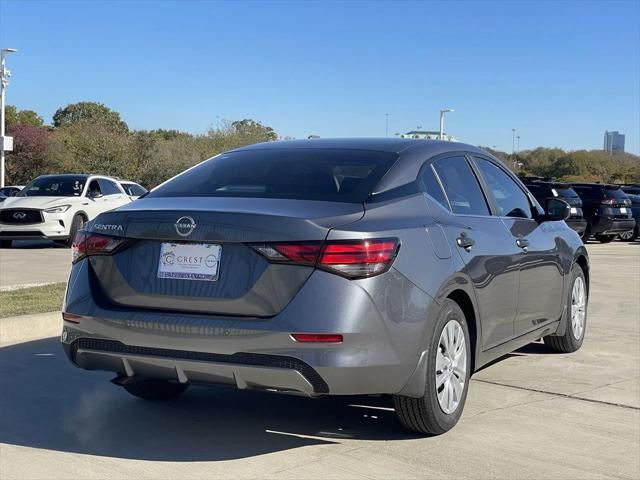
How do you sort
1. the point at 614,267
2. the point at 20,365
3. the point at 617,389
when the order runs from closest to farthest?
the point at 617,389
the point at 20,365
the point at 614,267

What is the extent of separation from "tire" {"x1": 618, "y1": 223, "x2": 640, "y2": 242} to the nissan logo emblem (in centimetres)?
2302

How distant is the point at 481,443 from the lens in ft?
15.2

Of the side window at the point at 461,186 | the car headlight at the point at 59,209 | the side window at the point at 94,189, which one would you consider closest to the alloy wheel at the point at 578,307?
the side window at the point at 461,186

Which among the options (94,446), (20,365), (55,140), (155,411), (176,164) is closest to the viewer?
(94,446)

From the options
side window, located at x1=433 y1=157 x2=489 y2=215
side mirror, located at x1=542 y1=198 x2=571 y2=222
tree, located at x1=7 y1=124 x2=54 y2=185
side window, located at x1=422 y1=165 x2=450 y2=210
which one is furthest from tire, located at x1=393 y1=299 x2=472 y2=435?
tree, located at x1=7 y1=124 x2=54 y2=185

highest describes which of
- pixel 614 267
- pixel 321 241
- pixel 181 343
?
pixel 321 241

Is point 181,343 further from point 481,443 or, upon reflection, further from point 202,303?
point 481,443

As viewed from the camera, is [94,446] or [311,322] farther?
[94,446]

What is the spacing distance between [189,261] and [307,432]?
1310mm

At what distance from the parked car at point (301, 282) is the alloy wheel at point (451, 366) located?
1 cm

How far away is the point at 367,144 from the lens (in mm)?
5258

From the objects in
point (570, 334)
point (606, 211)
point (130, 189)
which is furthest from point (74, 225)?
point (606, 211)

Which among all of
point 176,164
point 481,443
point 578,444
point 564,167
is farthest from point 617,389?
point 564,167

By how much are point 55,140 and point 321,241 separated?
175ft
